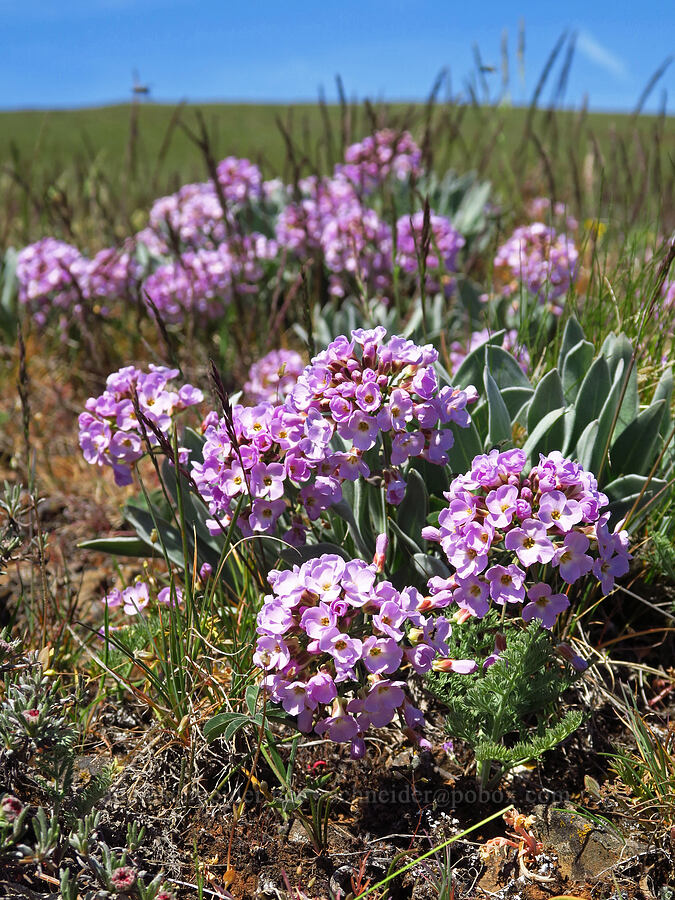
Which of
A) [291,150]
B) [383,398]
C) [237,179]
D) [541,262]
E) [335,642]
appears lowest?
[335,642]

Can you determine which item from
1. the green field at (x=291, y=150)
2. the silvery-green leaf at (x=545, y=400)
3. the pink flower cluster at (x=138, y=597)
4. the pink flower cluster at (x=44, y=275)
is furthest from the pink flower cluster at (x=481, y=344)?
the pink flower cluster at (x=44, y=275)

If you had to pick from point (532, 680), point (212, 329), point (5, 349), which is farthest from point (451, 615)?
point (5, 349)

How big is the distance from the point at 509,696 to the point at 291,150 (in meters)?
3.14

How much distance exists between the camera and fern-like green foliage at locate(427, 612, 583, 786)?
1.83 meters

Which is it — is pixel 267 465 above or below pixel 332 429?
below

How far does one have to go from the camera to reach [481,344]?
2.64 metres

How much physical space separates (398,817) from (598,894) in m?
0.54

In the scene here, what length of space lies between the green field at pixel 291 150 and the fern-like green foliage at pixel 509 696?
74.8 inches

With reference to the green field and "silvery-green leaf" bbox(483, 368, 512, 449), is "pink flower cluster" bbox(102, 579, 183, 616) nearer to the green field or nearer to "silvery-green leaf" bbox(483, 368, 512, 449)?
"silvery-green leaf" bbox(483, 368, 512, 449)

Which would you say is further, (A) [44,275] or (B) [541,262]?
(A) [44,275]

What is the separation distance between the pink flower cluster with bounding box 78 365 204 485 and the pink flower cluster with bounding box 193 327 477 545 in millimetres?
351

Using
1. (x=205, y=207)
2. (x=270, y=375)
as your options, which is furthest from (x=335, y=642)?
(x=205, y=207)

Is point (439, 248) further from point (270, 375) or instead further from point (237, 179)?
point (237, 179)

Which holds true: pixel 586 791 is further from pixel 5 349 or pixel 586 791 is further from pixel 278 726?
pixel 5 349
